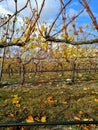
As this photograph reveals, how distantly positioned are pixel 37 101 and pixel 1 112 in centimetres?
132

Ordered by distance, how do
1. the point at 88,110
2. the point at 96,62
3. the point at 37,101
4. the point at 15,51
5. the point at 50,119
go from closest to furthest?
1. the point at 50,119
2. the point at 88,110
3. the point at 37,101
4. the point at 96,62
5. the point at 15,51

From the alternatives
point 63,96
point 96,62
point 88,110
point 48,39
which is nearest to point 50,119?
point 88,110

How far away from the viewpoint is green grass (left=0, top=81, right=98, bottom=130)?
8117 mm

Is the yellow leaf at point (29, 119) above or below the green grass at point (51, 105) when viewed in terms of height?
below

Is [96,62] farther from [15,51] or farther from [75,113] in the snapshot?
[75,113]

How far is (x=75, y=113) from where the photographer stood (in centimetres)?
830

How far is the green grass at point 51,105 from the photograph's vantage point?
8.12 m

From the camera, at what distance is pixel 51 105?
29.5ft

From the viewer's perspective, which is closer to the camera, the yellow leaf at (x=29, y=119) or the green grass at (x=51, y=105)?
the yellow leaf at (x=29, y=119)

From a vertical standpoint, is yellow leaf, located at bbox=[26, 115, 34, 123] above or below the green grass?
below

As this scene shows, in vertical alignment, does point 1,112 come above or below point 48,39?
below

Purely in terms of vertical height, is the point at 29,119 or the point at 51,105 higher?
the point at 51,105

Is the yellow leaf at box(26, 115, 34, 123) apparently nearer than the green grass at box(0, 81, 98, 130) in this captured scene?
Yes

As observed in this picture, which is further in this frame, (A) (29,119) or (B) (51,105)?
(B) (51,105)
